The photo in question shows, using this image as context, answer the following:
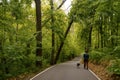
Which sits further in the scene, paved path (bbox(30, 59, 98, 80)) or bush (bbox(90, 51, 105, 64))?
bush (bbox(90, 51, 105, 64))

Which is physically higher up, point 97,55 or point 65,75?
point 97,55

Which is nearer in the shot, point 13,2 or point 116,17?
point 13,2

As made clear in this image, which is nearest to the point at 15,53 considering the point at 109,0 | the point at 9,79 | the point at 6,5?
the point at 9,79

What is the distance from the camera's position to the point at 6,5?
64.0ft

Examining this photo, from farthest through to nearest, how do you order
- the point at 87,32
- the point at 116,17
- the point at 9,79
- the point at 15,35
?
the point at 87,32, the point at 116,17, the point at 15,35, the point at 9,79

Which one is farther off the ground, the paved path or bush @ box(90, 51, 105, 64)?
bush @ box(90, 51, 105, 64)

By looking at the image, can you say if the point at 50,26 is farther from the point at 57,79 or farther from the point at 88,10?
the point at 57,79

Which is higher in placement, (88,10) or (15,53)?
(88,10)

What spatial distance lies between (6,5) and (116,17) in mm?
11375

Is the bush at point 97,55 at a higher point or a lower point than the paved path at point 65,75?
higher

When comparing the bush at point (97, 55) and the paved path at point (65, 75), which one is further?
the bush at point (97, 55)

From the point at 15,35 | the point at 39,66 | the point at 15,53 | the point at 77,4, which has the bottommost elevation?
the point at 39,66

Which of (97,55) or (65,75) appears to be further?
(97,55)

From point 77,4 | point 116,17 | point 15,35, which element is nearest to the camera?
point 15,35
